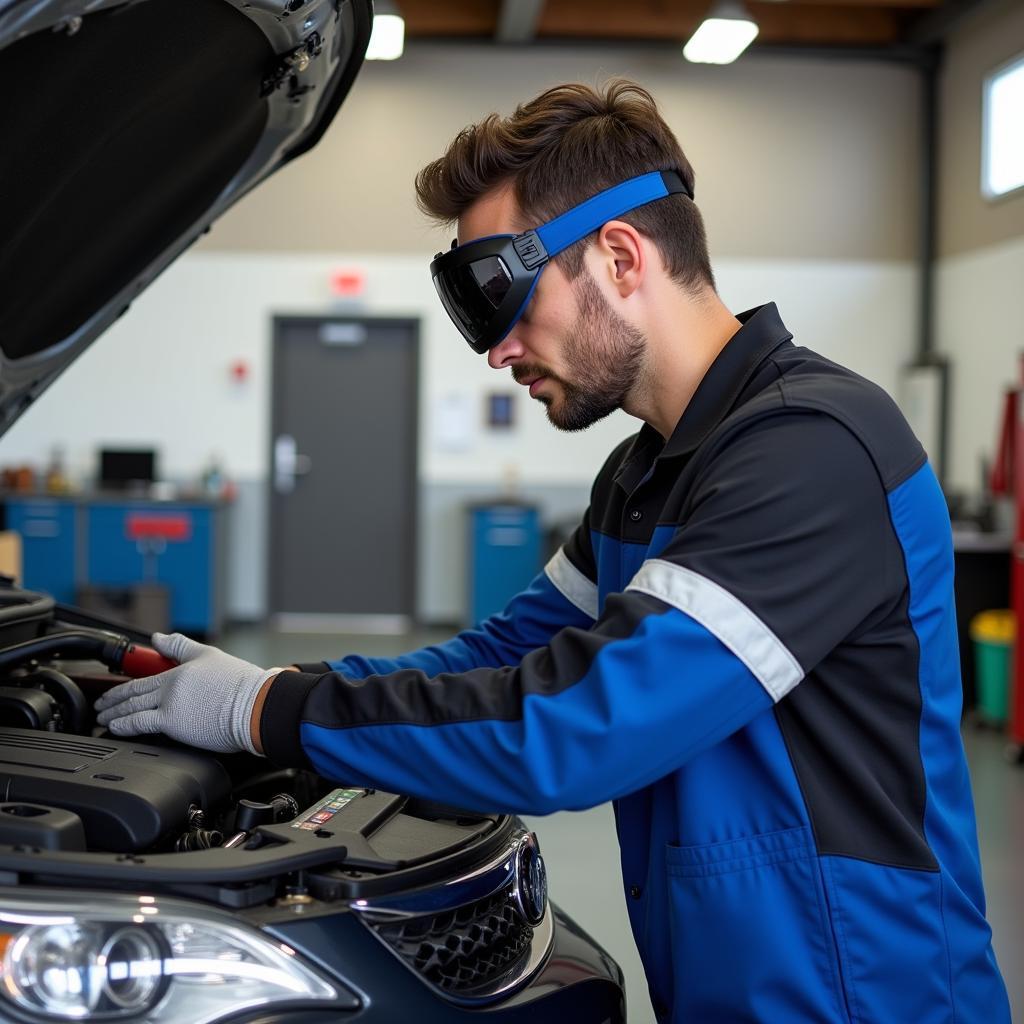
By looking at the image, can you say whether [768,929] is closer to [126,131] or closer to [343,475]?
[126,131]

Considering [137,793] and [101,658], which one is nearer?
[137,793]

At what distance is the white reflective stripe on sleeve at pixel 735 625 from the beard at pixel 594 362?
1.07 feet

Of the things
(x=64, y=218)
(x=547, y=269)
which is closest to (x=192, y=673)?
(x=547, y=269)

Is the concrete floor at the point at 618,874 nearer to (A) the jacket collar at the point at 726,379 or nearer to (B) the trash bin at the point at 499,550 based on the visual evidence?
(A) the jacket collar at the point at 726,379

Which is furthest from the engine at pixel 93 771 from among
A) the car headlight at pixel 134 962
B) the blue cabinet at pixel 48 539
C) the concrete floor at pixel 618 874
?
Answer: the blue cabinet at pixel 48 539

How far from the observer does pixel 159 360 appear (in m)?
7.89

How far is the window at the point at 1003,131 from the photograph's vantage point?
6.83 meters

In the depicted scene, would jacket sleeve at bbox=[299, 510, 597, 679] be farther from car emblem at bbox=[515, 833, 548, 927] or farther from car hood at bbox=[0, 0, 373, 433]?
car hood at bbox=[0, 0, 373, 433]

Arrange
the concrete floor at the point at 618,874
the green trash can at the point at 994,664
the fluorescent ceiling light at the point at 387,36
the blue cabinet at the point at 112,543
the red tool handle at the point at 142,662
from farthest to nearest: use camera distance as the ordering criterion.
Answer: the blue cabinet at the point at 112,543
the fluorescent ceiling light at the point at 387,36
the green trash can at the point at 994,664
the concrete floor at the point at 618,874
the red tool handle at the point at 142,662

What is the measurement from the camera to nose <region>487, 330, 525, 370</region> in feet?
4.30

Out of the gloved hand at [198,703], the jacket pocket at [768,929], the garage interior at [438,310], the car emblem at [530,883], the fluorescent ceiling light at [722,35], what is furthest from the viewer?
the garage interior at [438,310]

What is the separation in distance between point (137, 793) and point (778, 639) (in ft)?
2.11

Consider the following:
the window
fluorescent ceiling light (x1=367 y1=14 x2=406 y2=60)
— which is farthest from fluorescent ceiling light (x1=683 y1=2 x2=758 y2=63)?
fluorescent ceiling light (x1=367 y1=14 x2=406 y2=60)

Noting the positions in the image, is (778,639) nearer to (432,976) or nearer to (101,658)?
(432,976)
